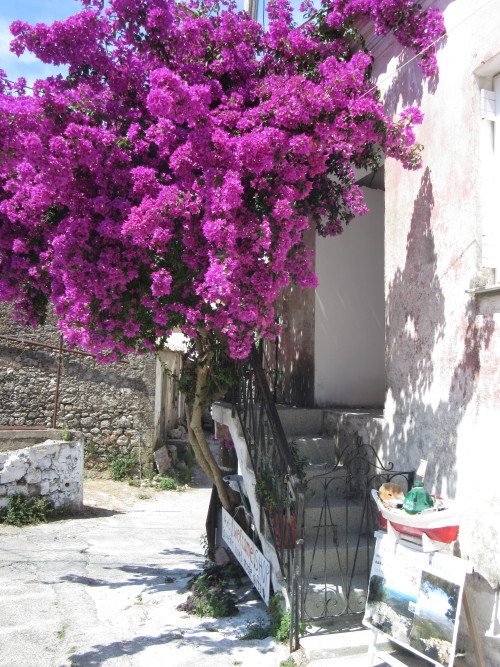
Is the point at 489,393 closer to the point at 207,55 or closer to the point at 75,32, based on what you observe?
the point at 207,55

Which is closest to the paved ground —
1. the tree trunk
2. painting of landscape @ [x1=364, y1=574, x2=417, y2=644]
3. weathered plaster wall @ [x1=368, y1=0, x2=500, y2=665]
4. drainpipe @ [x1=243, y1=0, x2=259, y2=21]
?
painting of landscape @ [x1=364, y1=574, x2=417, y2=644]

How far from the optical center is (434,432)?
4.61 metres

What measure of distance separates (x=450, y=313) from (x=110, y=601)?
174 inches

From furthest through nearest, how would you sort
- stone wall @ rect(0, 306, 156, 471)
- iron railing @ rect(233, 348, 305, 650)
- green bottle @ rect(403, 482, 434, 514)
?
stone wall @ rect(0, 306, 156, 471)
iron railing @ rect(233, 348, 305, 650)
green bottle @ rect(403, 482, 434, 514)

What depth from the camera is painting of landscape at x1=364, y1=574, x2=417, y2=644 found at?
12.7 ft

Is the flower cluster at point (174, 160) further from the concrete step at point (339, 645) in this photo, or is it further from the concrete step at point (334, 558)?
the concrete step at point (339, 645)

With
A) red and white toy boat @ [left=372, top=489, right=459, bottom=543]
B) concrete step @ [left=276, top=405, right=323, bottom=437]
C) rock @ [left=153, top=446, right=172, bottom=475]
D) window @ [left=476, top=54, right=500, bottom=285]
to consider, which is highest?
window @ [left=476, top=54, right=500, bottom=285]

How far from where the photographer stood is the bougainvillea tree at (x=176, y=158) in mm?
4555

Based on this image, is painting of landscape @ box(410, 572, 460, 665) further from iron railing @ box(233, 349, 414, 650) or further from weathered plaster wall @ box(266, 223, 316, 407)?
weathered plaster wall @ box(266, 223, 316, 407)

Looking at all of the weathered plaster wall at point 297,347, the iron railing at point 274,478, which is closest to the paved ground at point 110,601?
the iron railing at point 274,478

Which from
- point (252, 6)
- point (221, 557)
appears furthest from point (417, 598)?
point (252, 6)

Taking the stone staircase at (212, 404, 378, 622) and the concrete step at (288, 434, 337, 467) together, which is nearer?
the stone staircase at (212, 404, 378, 622)

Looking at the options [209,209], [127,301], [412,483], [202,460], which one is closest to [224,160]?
[209,209]

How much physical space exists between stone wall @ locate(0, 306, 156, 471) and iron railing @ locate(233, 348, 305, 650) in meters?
8.52
